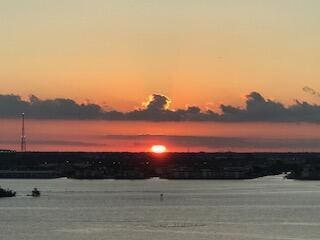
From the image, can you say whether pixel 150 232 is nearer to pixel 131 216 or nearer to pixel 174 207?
pixel 131 216

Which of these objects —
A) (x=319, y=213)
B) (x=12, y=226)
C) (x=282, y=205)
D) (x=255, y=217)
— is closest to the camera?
(x=12, y=226)

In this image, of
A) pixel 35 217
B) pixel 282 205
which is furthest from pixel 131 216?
pixel 282 205

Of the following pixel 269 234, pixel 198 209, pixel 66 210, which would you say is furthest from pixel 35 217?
pixel 269 234

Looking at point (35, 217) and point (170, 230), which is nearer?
point (170, 230)

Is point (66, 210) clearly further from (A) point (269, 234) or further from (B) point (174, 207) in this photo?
(A) point (269, 234)

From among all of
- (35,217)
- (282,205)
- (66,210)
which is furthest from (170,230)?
(282,205)

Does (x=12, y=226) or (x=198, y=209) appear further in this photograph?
(x=198, y=209)

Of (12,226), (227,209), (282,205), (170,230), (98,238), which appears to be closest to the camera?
(98,238)

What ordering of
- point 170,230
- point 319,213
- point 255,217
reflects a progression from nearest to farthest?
point 170,230 < point 255,217 < point 319,213

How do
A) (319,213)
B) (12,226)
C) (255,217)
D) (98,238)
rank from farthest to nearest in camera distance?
(319,213) < (255,217) < (12,226) < (98,238)
